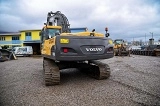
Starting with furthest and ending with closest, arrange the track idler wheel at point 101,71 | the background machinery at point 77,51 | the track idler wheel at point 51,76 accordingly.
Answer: the track idler wheel at point 101,71
the track idler wheel at point 51,76
the background machinery at point 77,51

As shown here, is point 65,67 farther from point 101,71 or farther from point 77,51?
point 77,51

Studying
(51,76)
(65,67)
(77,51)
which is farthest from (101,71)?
(51,76)

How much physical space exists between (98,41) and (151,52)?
2207 centimetres

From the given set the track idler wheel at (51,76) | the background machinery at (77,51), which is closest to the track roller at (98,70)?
the background machinery at (77,51)

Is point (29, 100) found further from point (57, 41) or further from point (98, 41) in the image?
point (98, 41)

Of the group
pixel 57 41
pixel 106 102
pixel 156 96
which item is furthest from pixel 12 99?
pixel 156 96

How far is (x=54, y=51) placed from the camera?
558cm

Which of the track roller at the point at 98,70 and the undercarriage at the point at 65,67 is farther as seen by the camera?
the track roller at the point at 98,70

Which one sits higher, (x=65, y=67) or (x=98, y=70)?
(x=65, y=67)

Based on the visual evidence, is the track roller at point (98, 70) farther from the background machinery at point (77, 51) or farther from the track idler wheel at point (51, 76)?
the track idler wheel at point (51, 76)

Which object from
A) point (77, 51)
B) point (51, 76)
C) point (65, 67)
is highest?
point (77, 51)

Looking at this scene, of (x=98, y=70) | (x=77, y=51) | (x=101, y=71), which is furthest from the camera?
(x=98, y=70)

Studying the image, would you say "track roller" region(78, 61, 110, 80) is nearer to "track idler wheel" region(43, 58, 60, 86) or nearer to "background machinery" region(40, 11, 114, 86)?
"background machinery" region(40, 11, 114, 86)

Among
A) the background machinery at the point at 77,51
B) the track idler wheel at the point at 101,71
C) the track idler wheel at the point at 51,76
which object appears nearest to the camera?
the background machinery at the point at 77,51
